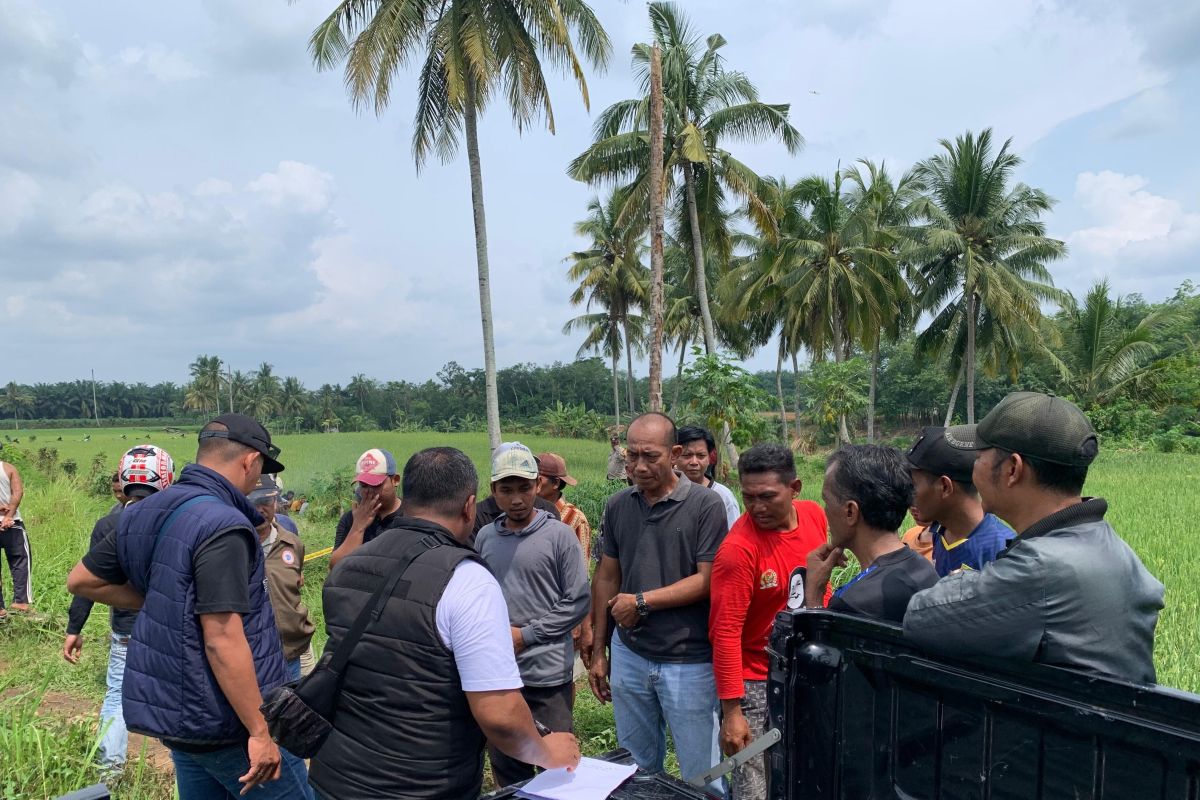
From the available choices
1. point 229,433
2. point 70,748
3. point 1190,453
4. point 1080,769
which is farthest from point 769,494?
point 1190,453

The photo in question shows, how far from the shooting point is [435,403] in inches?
2443

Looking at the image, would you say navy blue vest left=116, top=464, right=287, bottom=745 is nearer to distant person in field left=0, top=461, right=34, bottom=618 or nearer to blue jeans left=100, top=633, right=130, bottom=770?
blue jeans left=100, top=633, right=130, bottom=770

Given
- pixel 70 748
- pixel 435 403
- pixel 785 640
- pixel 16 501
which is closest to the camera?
pixel 785 640

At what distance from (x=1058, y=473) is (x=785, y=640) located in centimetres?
67

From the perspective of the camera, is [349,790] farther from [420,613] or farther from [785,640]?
[785,640]

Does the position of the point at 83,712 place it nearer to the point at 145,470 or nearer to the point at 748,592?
the point at 145,470

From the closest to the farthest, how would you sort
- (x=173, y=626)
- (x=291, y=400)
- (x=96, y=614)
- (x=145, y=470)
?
(x=173, y=626) → (x=145, y=470) → (x=96, y=614) → (x=291, y=400)

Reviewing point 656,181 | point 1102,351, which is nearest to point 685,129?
point 656,181

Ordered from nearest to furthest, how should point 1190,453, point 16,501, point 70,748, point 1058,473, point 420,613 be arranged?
1. point 1058,473
2. point 420,613
3. point 70,748
4. point 16,501
5. point 1190,453

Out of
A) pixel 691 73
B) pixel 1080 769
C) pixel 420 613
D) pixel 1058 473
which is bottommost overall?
pixel 1080 769

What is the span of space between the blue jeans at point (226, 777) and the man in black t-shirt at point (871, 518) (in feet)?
6.18

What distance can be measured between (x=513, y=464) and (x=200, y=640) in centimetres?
123

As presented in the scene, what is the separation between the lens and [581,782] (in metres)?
1.90

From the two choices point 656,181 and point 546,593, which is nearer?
point 546,593
